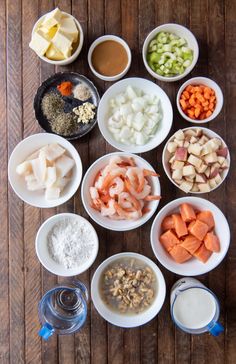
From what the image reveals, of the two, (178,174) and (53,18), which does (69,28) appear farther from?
(178,174)

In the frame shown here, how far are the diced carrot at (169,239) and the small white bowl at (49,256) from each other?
0.27 meters

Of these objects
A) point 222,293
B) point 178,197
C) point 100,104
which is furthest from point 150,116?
point 222,293

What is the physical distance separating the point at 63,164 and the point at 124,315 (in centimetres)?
68

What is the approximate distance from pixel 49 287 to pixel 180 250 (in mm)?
602

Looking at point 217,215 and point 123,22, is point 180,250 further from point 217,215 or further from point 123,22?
point 123,22

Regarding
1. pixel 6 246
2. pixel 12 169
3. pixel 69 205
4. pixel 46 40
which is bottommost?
pixel 6 246

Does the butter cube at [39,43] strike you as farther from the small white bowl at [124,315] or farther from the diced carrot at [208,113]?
the small white bowl at [124,315]

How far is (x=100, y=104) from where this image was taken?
5.75 ft

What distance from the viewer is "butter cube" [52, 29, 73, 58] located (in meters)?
1.71

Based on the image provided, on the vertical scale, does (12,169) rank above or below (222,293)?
above

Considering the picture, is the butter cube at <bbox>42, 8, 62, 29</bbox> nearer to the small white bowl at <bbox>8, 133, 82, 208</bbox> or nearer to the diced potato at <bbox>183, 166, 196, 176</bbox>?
the small white bowl at <bbox>8, 133, 82, 208</bbox>

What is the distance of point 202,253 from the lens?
171 centimetres

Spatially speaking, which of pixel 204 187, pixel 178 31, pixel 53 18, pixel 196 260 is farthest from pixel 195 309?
pixel 53 18

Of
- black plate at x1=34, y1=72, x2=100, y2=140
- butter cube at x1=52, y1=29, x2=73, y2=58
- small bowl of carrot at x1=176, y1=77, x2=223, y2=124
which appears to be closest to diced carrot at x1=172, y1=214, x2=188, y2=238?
small bowl of carrot at x1=176, y1=77, x2=223, y2=124
